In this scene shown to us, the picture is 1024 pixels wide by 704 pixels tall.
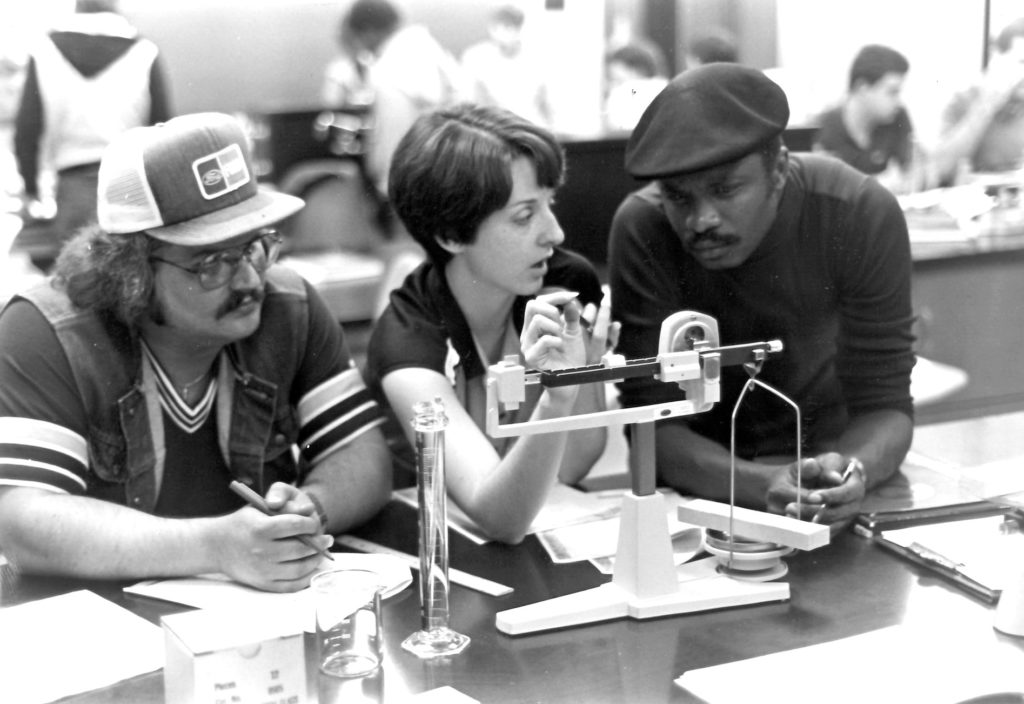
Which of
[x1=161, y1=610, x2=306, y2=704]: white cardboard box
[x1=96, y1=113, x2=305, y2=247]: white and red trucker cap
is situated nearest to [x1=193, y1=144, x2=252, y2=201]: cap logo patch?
[x1=96, y1=113, x2=305, y2=247]: white and red trucker cap

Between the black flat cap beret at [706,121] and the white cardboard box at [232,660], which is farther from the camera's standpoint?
the black flat cap beret at [706,121]

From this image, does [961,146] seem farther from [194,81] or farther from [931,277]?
[194,81]

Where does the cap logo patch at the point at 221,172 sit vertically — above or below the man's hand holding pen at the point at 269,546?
above

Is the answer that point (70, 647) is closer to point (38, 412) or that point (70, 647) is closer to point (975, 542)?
point (38, 412)

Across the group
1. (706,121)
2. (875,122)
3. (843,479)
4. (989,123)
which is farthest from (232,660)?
(989,123)

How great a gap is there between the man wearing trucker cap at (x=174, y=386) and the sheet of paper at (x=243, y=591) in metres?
0.02

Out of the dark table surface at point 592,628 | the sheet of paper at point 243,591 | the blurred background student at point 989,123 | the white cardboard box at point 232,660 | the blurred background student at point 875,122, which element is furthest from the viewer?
the blurred background student at point 989,123

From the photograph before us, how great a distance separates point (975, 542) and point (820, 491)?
0.69ft

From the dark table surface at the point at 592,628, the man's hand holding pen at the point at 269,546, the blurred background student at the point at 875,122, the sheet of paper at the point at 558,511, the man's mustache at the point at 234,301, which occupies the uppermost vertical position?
the blurred background student at the point at 875,122

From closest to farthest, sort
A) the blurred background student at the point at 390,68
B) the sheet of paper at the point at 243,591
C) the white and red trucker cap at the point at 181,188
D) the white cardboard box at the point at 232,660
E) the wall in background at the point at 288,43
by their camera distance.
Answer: the white cardboard box at the point at 232,660
the sheet of paper at the point at 243,591
the white and red trucker cap at the point at 181,188
the blurred background student at the point at 390,68
the wall in background at the point at 288,43

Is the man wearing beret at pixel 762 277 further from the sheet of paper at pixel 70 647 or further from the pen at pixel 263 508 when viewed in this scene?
the sheet of paper at pixel 70 647

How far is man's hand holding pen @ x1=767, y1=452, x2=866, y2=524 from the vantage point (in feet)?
5.36

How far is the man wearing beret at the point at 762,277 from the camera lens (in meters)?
1.78

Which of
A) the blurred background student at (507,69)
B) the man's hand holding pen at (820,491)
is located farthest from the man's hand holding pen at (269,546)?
the blurred background student at (507,69)
